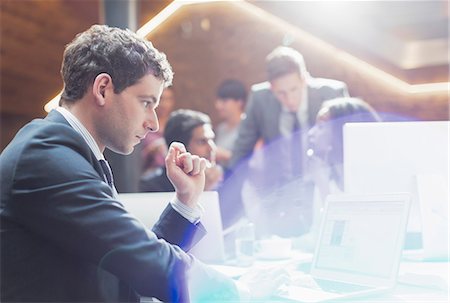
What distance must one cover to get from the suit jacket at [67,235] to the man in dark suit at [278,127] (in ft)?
5.85

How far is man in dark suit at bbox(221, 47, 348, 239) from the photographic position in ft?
10.4

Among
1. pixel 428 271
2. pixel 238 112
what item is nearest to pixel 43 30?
pixel 238 112

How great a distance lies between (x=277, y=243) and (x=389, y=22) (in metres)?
4.05

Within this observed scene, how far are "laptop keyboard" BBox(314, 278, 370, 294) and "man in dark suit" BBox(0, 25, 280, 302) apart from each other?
378 millimetres

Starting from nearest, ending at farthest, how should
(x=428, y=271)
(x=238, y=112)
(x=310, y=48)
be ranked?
(x=428, y=271), (x=238, y=112), (x=310, y=48)

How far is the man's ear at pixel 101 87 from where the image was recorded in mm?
1288

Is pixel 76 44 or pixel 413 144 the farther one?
pixel 413 144

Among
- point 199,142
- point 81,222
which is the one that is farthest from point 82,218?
point 199,142

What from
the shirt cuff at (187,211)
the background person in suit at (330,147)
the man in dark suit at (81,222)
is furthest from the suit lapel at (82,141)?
the background person in suit at (330,147)

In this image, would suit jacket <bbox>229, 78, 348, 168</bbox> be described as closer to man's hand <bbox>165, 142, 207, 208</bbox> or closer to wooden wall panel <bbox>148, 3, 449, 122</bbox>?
man's hand <bbox>165, 142, 207, 208</bbox>

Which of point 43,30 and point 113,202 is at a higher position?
point 43,30

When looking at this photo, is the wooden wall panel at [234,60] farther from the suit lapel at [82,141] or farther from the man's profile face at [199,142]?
the suit lapel at [82,141]

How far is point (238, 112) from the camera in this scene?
14.3ft

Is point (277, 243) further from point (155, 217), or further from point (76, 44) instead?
point (76, 44)
